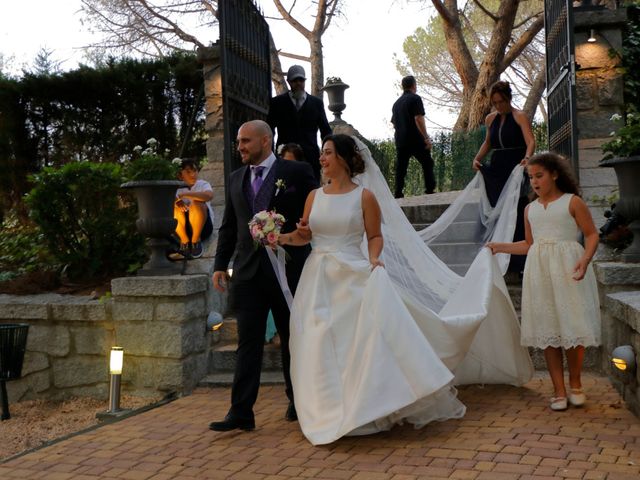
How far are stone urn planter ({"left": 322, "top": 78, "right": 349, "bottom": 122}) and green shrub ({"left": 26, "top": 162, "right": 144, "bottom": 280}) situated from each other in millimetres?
6202

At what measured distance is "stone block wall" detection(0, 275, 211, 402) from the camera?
6.04 meters

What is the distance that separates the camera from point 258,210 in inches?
190

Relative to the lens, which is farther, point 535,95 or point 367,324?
point 535,95

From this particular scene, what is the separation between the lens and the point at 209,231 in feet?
24.4

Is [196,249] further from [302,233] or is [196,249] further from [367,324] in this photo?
[367,324]

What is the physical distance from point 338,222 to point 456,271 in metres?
2.94

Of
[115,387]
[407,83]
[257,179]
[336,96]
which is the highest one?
[336,96]

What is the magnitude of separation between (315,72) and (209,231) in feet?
45.2

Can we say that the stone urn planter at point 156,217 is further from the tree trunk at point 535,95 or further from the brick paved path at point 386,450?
the tree trunk at point 535,95

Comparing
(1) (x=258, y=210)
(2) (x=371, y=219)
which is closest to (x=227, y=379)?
(1) (x=258, y=210)

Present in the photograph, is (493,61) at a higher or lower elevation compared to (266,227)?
higher

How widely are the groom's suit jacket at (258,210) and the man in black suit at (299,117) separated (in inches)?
119

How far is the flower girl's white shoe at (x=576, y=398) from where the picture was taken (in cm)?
480

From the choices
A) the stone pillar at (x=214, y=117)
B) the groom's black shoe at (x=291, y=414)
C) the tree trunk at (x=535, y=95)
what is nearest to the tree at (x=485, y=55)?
the tree trunk at (x=535, y=95)
